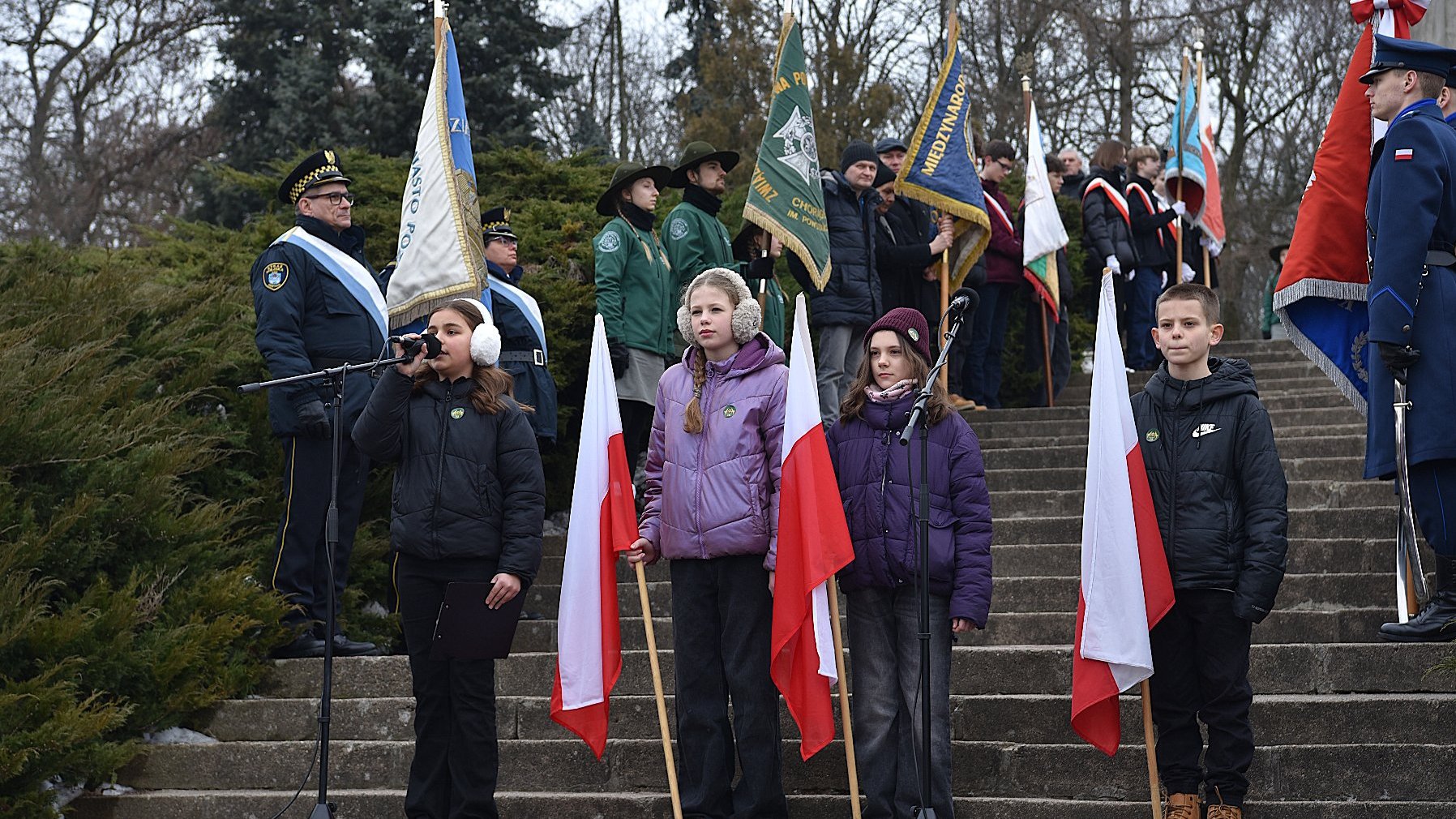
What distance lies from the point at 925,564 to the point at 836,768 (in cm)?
133

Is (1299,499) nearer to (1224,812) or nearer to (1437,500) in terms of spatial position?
(1437,500)

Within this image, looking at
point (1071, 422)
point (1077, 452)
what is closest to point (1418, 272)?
point (1077, 452)

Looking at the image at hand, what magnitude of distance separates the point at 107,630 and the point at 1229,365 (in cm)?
462

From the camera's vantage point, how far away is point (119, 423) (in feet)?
25.1

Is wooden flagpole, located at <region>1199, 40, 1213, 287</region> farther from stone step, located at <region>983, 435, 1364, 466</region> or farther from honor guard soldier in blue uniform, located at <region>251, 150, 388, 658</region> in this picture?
honor guard soldier in blue uniform, located at <region>251, 150, 388, 658</region>

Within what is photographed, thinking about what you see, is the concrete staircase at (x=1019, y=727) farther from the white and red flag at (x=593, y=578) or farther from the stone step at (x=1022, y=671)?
the white and red flag at (x=593, y=578)

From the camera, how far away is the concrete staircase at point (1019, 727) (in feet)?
Answer: 19.1

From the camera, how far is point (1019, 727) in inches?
251

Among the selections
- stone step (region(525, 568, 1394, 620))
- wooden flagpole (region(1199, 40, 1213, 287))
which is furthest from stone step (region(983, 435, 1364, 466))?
wooden flagpole (region(1199, 40, 1213, 287))

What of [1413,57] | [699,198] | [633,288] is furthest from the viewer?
[699,198]

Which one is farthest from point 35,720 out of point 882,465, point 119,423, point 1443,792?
A: point 1443,792

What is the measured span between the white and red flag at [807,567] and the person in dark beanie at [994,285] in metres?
6.36

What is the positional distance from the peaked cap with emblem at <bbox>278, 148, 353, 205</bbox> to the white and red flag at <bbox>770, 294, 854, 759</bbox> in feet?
10.4

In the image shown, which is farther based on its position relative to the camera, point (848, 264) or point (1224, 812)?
point (848, 264)
